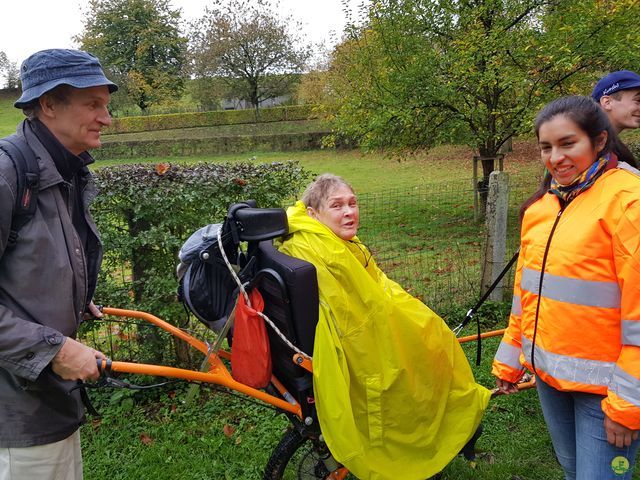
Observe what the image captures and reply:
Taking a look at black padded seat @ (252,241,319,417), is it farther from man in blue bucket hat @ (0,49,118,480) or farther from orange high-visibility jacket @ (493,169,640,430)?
orange high-visibility jacket @ (493,169,640,430)

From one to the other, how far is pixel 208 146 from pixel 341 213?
29254 millimetres

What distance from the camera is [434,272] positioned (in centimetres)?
648

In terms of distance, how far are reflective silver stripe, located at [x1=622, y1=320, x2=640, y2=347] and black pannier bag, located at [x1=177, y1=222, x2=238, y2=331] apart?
1652 millimetres

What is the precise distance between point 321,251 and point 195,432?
2168 mm

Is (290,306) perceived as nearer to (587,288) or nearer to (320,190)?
(320,190)

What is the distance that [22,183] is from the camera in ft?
5.92

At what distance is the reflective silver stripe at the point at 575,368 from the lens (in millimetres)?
1908

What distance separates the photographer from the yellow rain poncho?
2.28m

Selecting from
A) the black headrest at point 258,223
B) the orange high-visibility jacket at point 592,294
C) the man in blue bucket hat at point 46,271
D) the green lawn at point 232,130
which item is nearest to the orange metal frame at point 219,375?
the man in blue bucket hat at point 46,271

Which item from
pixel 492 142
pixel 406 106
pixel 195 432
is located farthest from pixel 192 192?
pixel 492 142

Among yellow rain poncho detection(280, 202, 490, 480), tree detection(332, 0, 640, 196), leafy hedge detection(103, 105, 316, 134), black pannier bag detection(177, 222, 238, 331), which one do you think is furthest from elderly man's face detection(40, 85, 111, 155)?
leafy hedge detection(103, 105, 316, 134)

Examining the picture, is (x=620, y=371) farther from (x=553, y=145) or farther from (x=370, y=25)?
(x=370, y=25)

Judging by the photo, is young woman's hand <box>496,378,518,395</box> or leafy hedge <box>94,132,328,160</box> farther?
leafy hedge <box>94,132,328,160</box>

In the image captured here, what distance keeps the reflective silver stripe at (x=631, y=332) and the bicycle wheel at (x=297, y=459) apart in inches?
61.8
